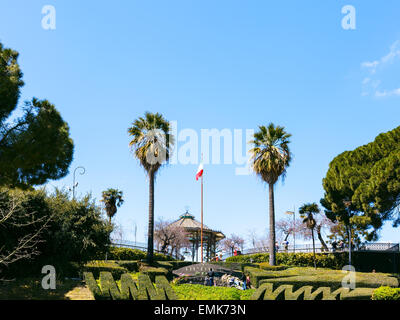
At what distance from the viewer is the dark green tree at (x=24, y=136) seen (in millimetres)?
14891

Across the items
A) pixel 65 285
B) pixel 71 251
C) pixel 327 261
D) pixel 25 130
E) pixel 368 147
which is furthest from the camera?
pixel 327 261

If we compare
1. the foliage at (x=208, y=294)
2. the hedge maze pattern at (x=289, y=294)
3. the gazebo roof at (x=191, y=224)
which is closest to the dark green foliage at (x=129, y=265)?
the foliage at (x=208, y=294)

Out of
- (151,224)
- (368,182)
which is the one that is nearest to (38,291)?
(151,224)

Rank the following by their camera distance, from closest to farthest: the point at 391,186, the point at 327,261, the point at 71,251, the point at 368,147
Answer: the point at 71,251 → the point at 391,186 → the point at 368,147 → the point at 327,261

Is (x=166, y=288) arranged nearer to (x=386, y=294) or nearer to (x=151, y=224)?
(x=386, y=294)

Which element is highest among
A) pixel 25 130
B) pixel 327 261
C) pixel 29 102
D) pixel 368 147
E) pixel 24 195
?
pixel 368 147

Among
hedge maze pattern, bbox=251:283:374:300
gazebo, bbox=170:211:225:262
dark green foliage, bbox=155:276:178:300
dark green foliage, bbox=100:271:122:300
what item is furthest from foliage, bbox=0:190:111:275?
gazebo, bbox=170:211:225:262

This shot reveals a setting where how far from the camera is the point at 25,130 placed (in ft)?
50.5

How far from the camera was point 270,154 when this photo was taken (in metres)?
35.4

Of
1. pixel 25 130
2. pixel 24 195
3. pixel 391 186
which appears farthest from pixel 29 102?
pixel 391 186

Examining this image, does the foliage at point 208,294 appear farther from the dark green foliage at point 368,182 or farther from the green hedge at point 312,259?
the green hedge at point 312,259
